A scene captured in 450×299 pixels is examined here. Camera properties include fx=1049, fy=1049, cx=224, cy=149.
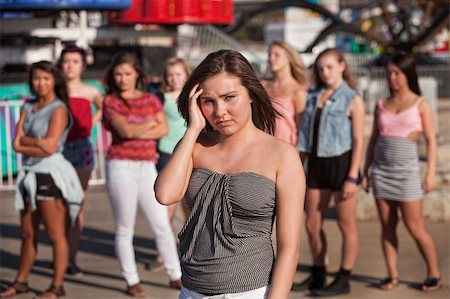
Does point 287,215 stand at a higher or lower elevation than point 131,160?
higher

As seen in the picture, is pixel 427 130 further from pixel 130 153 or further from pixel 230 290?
pixel 230 290

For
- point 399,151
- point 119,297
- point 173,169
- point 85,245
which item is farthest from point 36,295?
point 173,169

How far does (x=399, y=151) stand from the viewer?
7227mm

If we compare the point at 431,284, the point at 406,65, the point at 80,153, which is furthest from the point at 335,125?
the point at 80,153

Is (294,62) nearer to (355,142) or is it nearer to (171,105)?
(355,142)

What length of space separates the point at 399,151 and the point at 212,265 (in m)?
3.80

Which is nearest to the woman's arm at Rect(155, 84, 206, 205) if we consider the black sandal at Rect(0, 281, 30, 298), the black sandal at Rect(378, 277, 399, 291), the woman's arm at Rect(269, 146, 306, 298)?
the woman's arm at Rect(269, 146, 306, 298)

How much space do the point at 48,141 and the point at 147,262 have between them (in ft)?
6.07

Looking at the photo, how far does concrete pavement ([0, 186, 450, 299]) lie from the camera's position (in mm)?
7469

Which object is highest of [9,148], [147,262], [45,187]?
[45,187]

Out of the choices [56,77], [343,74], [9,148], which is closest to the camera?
[56,77]

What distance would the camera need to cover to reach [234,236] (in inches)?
144

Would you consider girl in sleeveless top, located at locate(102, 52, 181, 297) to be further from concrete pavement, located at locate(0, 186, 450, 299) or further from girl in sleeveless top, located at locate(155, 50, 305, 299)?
girl in sleeveless top, located at locate(155, 50, 305, 299)

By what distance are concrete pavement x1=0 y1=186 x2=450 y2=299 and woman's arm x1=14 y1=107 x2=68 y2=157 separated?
1081mm
